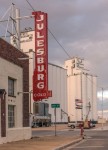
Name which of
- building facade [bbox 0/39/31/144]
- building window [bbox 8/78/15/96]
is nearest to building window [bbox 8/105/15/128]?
building facade [bbox 0/39/31/144]

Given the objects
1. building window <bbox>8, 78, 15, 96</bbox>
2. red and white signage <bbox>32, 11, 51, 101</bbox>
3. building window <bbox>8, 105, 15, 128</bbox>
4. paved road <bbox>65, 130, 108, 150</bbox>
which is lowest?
paved road <bbox>65, 130, 108, 150</bbox>

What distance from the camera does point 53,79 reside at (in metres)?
119

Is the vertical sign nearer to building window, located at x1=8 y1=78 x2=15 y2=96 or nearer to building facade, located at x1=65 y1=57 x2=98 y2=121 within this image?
building window, located at x1=8 y1=78 x2=15 y2=96

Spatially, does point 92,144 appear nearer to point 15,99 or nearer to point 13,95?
point 15,99

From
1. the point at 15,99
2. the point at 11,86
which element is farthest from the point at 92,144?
the point at 11,86

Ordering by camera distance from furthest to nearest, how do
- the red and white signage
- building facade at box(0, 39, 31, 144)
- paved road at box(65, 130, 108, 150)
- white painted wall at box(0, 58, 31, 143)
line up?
the red and white signage
white painted wall at box(0, 58, 31, 143)
building facade at box(0, 39, 31, 144)
paved road at box(65, 130, 108, 150)

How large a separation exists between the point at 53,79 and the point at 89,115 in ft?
72.5

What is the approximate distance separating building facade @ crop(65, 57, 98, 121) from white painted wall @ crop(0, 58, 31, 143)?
9447cm

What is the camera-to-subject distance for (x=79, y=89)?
5241 inches

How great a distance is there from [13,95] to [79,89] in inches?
4005

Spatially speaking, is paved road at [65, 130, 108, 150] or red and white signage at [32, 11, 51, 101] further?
red and white signage at [32, 11, 51, 101]

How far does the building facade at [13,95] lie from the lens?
2888 cm

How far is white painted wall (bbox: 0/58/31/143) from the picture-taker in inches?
1152

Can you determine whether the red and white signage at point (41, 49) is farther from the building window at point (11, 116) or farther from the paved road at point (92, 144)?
the paved road at point (92, 144)
